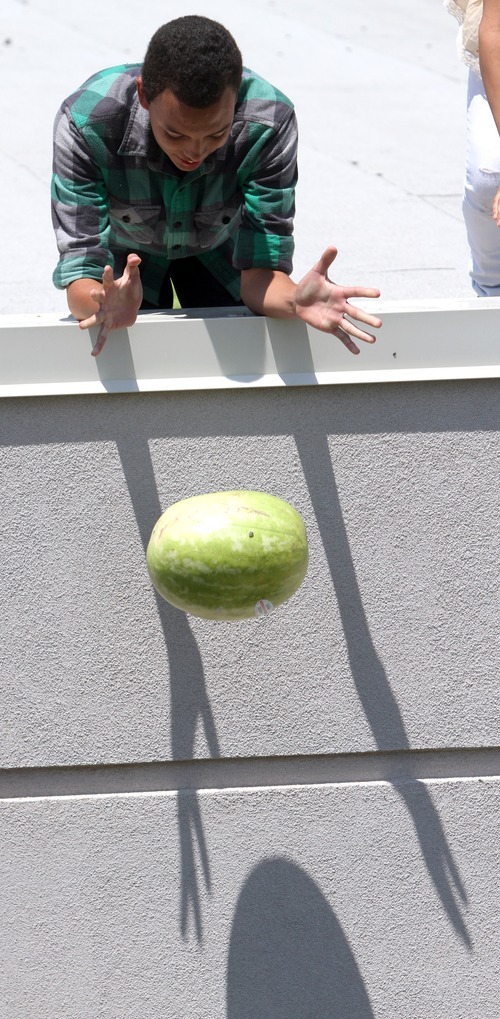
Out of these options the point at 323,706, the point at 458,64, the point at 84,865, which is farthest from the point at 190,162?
the point at 458,64

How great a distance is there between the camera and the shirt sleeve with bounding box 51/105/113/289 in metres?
2.81

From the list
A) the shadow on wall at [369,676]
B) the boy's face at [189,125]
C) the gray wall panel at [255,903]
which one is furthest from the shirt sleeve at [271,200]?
the gray wall panel at [255,903]

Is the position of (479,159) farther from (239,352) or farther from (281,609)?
(281,609)

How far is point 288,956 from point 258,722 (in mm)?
748

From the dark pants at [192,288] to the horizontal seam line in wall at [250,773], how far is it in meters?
1.46

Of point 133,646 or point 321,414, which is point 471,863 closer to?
point 133,646

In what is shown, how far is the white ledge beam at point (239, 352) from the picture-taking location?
9.00 feet

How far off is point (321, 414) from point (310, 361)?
0.49 feet

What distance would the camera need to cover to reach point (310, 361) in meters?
2.80

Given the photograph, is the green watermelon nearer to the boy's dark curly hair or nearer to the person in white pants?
the boy's dark curly hair

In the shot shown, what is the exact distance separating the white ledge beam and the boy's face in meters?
0.41

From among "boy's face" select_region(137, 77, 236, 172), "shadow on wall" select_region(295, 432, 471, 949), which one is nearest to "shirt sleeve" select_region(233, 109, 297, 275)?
"boy's face" select_region(137, 77, 236, 172)

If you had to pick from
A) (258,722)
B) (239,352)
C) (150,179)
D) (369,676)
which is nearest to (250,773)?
(258,722)

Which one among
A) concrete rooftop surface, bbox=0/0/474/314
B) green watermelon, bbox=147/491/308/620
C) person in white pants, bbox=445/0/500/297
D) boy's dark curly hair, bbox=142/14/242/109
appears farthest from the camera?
concrete rooftop surface, bbox=0/0/474/314
